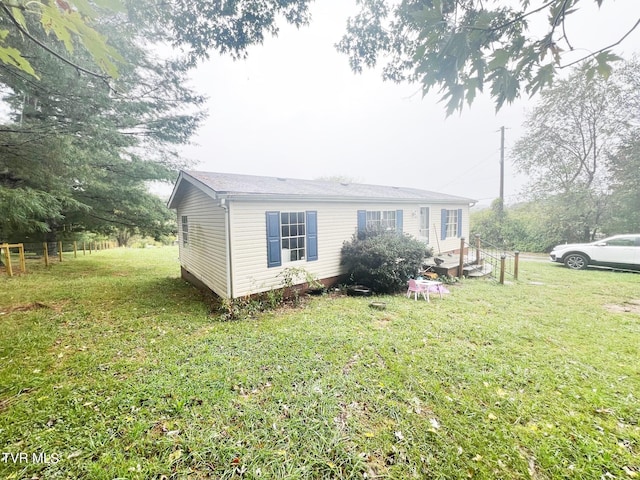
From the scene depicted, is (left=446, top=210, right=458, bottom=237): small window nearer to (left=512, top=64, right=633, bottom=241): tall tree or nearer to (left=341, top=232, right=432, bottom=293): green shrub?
(left=341, top=232, right=432, bottom=293): green shrub

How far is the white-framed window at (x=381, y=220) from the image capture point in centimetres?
860

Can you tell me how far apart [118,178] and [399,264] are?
1110cm

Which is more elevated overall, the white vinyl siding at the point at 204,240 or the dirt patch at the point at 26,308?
the white vinyl siding at the point at 204,240

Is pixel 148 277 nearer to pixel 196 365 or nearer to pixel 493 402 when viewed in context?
pixel 196 365

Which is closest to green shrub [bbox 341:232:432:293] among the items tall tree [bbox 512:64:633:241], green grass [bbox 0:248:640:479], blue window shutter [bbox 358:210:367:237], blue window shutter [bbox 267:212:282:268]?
blue window shutter [bbox 358:210:367:237]

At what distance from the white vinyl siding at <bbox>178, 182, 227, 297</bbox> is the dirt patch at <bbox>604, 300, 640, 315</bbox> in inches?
360

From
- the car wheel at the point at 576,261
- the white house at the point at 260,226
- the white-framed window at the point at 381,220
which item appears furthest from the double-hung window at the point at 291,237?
the car wheel at the point at 576,261

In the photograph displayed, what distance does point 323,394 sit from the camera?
2.94 meters

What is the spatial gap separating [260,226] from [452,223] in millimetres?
9764

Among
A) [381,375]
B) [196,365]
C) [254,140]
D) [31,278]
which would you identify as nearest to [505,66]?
[381,375]

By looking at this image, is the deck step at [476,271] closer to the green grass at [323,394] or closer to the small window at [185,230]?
the green grass at [323,394]

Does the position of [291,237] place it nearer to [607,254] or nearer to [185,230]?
[185,230]

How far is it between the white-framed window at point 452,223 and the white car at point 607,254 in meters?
4.25

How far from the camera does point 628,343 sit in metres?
4.16
